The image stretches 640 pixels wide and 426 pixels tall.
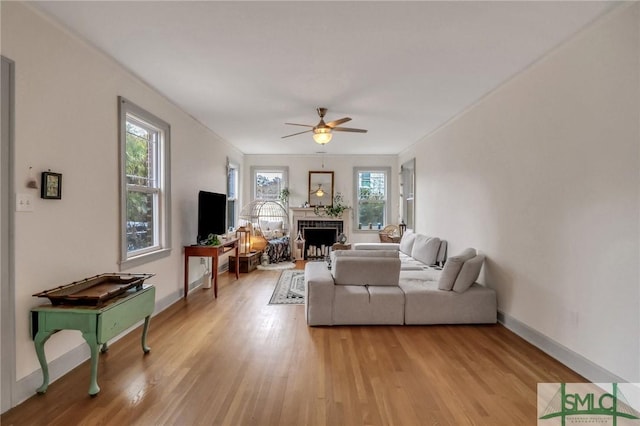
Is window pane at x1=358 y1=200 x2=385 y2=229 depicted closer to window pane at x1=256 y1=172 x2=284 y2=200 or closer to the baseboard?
window pane at x1=256 y1=172 x2=284 y2=200

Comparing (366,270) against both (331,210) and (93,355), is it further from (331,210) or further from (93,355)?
(331,210)

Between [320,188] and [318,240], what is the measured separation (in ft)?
4.33

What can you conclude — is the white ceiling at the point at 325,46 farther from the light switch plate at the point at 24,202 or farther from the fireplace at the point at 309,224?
the fireplace at the point at 309,224

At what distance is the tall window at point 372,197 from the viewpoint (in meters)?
8.16

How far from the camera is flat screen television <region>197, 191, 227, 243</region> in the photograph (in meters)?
4.75

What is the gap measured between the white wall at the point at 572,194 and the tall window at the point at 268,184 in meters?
5.20

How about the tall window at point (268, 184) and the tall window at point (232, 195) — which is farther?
the tall window at point (268, 184)

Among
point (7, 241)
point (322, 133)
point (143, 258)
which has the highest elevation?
point (322, 133)

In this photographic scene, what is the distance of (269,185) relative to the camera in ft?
27.2

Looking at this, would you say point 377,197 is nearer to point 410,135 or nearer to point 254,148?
point 410,135

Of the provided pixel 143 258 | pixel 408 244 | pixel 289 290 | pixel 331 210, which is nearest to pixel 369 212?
pixel 331 210

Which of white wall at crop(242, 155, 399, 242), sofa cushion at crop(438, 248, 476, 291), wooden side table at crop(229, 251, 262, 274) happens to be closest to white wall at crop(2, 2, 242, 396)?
wooden side table at crop(229, 251, 262, 274)

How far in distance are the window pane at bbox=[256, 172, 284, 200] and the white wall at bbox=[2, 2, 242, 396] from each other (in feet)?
15.3

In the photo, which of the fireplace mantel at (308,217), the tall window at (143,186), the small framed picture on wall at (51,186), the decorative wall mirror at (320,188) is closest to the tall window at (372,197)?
the fireplace mantel at (308,217)
